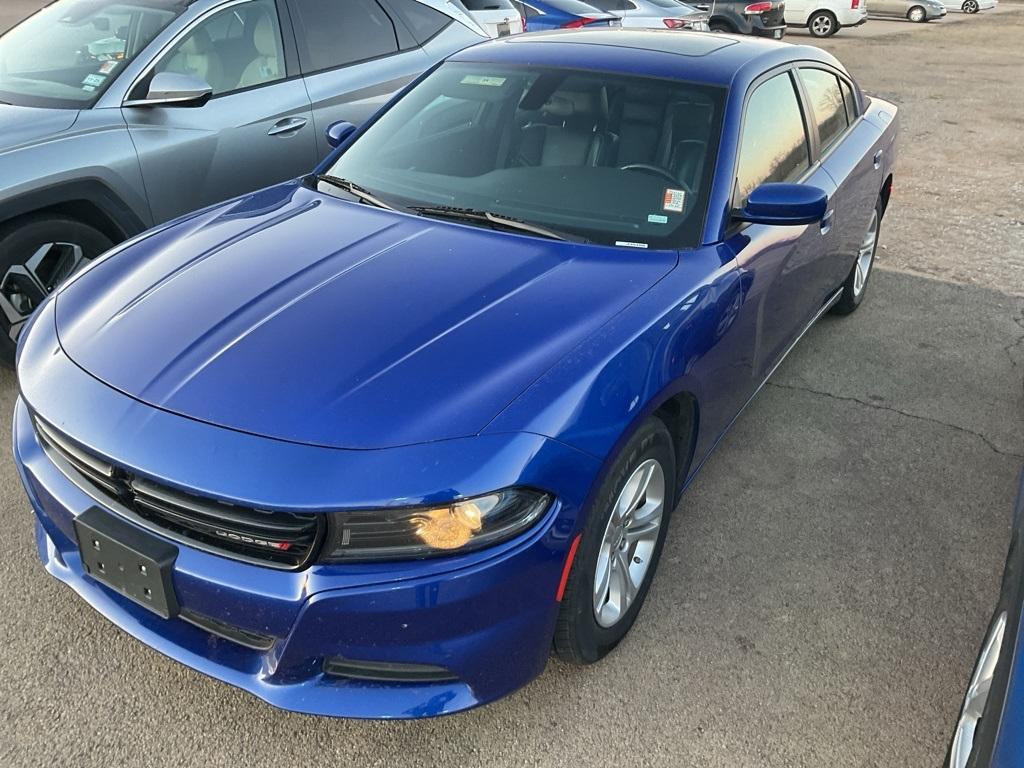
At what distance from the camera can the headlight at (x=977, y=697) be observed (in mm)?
1712

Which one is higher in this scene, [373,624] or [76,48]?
[76,48]

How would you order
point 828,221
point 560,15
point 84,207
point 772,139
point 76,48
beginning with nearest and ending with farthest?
point 772,139, point 828,221, point 84,207, point 76,48, point 560,15

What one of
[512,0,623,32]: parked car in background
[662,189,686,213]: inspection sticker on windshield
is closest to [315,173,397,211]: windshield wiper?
[662,189,686,213]: inspection sticker on windshield

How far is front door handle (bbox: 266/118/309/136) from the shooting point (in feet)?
14.3

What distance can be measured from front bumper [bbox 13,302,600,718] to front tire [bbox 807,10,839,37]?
20366 mm

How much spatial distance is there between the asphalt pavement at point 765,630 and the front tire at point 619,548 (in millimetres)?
163

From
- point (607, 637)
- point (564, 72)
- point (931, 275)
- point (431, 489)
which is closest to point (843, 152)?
point (564, 72)

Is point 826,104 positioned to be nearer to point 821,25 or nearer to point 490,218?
point 490,218

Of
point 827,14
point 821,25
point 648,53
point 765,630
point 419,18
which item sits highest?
point 648,53

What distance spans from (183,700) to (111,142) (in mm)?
2579

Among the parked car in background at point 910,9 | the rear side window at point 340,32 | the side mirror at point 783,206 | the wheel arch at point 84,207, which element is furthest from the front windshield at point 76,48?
the parked car in background at point 910,9

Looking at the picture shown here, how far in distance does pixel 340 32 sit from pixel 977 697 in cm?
445

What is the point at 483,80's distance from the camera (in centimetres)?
333

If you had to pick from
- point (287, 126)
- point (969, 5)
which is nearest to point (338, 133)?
point (287, 126)
